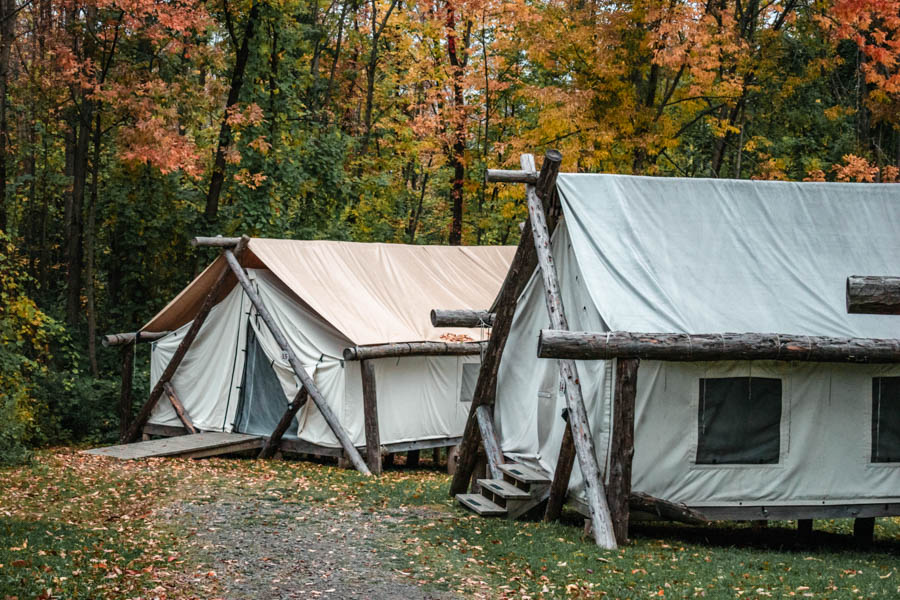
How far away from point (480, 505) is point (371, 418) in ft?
15.9

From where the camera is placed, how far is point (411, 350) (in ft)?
51.8

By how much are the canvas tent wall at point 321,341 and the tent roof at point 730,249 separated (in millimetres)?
5955

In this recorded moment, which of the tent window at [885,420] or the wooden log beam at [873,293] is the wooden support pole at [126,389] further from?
the wooden log beam at [873,293]

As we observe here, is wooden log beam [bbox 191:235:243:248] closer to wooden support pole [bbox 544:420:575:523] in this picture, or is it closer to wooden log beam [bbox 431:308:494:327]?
wooden log beam [bbox 431:308:494:327]

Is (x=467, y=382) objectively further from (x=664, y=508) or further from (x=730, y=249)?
(x=664, y=508)

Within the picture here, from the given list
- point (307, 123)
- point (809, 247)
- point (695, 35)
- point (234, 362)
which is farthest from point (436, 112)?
point (809, 247)

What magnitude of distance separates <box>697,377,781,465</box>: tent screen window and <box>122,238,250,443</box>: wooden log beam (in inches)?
387

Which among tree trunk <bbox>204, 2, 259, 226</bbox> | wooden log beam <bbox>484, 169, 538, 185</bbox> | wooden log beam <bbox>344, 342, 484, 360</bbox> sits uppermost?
tree trunk <bbox>204, 2, 259, 226</bbox>

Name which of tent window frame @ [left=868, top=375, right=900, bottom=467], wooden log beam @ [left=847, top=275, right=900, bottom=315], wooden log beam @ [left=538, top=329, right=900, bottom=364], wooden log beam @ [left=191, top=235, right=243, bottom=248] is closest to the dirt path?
wooden log beam @ [left=538, top=329, right=900, bottom=364]

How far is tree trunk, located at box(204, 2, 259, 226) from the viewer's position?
21859mm

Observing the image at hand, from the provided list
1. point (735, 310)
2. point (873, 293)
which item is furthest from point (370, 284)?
point (873, 293)

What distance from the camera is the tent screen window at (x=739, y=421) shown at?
368 inches

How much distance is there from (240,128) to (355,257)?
6.41 m

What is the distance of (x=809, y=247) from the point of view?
10.4m
